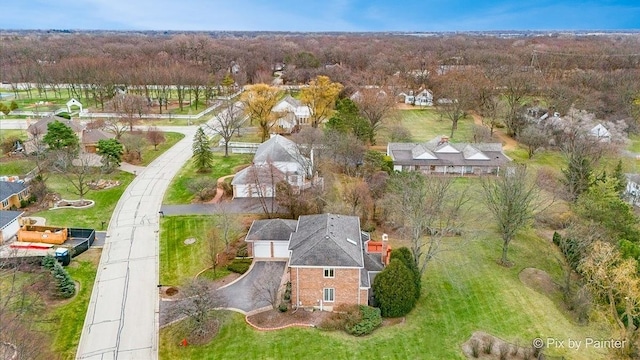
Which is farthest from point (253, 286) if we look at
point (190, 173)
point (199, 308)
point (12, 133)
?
point (12, 133)

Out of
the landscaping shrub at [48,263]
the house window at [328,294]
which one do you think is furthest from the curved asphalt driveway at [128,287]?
the house window at [328,294]

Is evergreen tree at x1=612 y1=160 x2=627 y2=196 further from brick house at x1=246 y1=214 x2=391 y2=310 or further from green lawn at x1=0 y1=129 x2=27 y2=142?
green lawn at x1=0 y1=129 x2=27 y2=142

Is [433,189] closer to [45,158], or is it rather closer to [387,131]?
[387,131]

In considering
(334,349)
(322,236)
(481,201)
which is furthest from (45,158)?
(481,201)

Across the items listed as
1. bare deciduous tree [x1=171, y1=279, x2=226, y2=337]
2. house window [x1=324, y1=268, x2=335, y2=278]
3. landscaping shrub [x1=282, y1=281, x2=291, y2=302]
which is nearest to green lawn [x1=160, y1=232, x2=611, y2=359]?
bare deciduous tree [x1=171, y1=279, x2=226, y2=337]

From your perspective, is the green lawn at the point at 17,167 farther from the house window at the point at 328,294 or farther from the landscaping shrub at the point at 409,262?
the landscaping shrub at the point at 409,262
